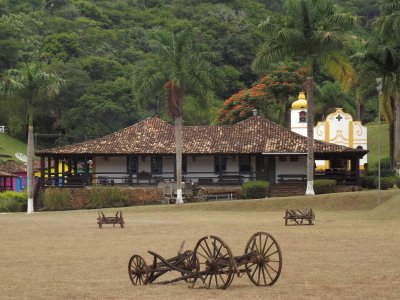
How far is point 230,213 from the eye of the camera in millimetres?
42625

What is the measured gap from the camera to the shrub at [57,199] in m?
52.2

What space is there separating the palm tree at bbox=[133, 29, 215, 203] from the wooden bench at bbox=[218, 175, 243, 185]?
5684 mm

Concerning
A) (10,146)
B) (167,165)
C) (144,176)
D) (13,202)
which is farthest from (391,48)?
(10,146)

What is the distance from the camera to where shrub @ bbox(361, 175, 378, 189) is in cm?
5311

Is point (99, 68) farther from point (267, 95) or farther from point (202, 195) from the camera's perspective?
point (202, 195)

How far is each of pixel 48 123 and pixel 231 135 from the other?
4245 centimetres

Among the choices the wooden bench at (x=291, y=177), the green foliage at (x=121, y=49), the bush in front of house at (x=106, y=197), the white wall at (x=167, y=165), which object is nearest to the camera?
the bush in front of house at (x=106, y=197)

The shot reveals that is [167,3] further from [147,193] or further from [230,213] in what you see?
[230,213]

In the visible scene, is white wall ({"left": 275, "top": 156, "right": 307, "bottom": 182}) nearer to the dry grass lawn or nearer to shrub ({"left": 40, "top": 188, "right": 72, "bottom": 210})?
the dry grass lawn

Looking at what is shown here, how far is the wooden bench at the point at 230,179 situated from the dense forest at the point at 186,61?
472 cm

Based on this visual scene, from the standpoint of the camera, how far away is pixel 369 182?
53719mm

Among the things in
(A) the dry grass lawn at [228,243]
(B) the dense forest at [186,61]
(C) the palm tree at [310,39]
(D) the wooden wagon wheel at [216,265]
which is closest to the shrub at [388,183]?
(C) the palm tree at [310,39]

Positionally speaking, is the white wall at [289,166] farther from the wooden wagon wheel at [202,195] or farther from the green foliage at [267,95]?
the green foliage at [267,95]

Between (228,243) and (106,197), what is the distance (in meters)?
28.5
